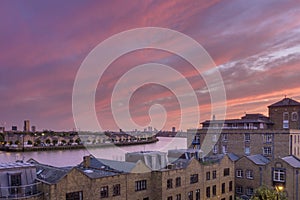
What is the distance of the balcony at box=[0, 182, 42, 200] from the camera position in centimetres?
2042

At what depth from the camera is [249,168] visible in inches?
1529

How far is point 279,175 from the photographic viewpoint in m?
36.1

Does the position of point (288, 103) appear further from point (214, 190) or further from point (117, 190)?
point (117, 190)

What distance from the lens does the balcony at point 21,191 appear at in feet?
67.0

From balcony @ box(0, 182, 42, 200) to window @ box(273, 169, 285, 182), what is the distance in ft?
87.5

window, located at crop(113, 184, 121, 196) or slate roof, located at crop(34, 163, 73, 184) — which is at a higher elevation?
slate roof, located at crop(34, 163, 73, 184)

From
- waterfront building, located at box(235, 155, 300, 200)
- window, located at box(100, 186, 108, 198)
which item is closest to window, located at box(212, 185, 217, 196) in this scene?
waterfront building, located at box(235, 155, 300, 200)

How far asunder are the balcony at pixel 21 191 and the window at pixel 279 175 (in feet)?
87.5

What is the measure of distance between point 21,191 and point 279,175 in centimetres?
2803

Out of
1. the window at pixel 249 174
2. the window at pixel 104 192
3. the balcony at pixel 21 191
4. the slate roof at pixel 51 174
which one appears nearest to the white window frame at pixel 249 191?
the window at pixel 249 174

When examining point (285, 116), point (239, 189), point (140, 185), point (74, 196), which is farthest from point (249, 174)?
point (74, 196)

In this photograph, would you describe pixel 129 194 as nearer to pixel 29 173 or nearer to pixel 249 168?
pixel 29 173

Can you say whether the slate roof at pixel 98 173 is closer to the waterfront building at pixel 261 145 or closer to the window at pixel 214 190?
the window at pixel 214 190

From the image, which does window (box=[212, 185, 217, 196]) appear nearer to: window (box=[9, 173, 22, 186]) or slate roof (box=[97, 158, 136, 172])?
slate roof (box=[97, 158, 136, 172])
